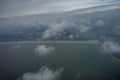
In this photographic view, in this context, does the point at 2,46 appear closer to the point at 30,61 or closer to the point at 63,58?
the point at 30,61

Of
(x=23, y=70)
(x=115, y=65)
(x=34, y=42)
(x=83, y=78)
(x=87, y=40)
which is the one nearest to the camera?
(x=83, y=78)

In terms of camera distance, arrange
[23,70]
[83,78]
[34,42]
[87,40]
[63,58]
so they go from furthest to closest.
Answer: [34,42] < [87,40] < [63,58] < [23,70] < [83,78]

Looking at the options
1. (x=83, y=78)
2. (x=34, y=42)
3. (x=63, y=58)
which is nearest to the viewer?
(x=83, y=78)

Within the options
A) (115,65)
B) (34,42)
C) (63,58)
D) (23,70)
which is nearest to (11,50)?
(34,42)

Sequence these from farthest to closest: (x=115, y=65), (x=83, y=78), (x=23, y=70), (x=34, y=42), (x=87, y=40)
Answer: (x=34, y=42) < (x=87, y=40) < (x=23, y=70) < (x=115, y=65) < (x=83, y=78)

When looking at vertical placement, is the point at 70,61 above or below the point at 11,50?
below

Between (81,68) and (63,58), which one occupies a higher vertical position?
(63,58)

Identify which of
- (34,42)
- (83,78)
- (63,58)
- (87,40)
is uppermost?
(34,42)

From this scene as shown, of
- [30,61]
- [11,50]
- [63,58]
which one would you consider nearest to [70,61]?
[63,58]

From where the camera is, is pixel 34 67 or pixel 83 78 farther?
pixel 34 67

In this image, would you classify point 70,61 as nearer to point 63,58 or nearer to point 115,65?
point 63,58
